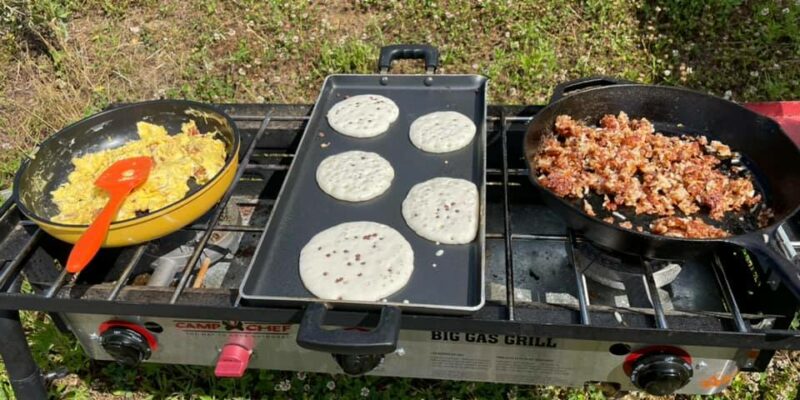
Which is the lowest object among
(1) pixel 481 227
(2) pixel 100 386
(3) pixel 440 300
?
(2) pixel 100 386

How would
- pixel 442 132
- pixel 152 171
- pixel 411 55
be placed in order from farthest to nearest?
1. pixel 411 55
2. pixel 442 132
3. pixel 152 171

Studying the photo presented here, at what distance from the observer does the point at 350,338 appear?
1658mm

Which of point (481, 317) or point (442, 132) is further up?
point (442, 132)

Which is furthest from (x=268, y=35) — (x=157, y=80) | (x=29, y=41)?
(x=29, y=41)

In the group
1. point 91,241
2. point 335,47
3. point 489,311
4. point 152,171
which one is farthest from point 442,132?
point 335,47

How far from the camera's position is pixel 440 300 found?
193 centimetres

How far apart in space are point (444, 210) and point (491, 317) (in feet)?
1.73

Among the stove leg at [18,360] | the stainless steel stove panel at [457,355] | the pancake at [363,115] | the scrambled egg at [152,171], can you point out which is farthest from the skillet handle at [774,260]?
the stove leg at [18,360]

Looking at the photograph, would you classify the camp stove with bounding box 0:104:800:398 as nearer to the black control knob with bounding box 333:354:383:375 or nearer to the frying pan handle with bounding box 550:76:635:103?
the black control knob with bounding box 333:354:383:375

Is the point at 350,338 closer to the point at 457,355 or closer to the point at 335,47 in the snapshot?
the point at 457,355

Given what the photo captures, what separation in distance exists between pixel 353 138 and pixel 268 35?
3.00 metres

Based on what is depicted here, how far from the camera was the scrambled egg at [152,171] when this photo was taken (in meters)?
2.25

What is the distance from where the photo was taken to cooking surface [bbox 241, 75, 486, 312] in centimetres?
199

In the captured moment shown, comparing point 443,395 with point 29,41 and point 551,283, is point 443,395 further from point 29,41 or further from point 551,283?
point 29,41
